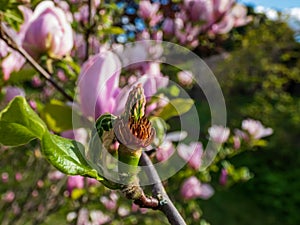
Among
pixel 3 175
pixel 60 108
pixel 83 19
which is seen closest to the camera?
pixel 60 108

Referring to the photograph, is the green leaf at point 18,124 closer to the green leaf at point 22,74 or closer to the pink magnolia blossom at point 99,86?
the pink magnolia blossom at point 99,86

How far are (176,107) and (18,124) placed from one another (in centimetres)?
32

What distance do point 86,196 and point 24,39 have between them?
0.92 m

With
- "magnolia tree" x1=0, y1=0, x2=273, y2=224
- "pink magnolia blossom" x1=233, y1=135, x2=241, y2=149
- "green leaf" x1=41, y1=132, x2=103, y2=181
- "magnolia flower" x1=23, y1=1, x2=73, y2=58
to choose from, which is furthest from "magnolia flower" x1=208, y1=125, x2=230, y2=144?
"green leaf" x1=41, y1=132, x2=103, y2=181

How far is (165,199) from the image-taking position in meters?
0.48

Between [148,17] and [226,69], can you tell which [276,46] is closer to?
[226,69]

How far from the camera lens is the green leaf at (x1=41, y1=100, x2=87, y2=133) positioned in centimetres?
66

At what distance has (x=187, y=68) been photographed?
1.45m

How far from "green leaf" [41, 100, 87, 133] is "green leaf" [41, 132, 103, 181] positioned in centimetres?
20

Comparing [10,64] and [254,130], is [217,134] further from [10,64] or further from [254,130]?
[10,64]

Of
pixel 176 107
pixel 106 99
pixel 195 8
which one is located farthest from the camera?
pixel 195 8

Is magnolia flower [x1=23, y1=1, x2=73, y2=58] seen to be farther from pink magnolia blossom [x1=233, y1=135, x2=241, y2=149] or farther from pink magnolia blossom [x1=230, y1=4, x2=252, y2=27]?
pink magnolia blossom [x1=233, y1=135, x2=241, y2=149]

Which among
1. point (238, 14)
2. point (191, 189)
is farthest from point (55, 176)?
point (238, 14)

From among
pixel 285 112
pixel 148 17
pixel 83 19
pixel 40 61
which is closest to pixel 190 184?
pixel 148 17
